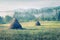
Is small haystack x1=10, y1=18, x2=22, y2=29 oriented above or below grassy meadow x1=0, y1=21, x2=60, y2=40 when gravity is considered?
above

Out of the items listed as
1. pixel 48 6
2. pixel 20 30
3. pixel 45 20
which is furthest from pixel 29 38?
pixel 48 6

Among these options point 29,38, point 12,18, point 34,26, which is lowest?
point 29,38

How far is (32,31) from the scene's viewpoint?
86.7 inches

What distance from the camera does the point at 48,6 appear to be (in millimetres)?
2244

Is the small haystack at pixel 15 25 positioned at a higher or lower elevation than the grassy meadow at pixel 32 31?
higher

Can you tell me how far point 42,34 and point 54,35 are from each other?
0.19 meters

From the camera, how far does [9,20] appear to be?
2.22 metres

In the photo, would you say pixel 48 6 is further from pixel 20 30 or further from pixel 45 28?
pixel 20 30

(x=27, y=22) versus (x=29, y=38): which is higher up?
(x=27, y=22)

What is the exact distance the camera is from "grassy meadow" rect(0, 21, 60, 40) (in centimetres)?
219

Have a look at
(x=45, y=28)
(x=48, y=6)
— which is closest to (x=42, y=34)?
(x=45, y=28)

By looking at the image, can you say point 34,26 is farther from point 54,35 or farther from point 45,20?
point 54,35

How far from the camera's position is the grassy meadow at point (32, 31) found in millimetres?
2189

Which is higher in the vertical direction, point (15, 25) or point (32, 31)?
point (15, 25)
